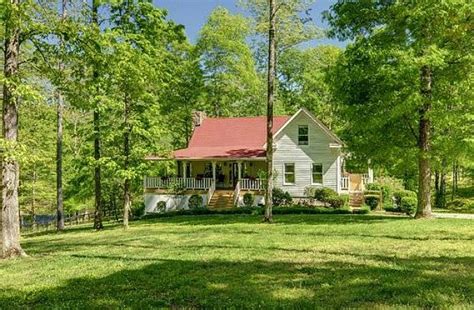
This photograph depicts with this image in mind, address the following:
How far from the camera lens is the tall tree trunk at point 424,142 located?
18.2 meters

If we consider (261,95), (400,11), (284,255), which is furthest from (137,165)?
A: (261,95)

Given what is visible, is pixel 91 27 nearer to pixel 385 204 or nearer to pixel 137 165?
pixel 137 165

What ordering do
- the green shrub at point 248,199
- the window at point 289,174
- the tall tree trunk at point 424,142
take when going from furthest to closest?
the window at point 289,174 → the green shrub at point 248,199 → the tall tree trunk at point 424,142

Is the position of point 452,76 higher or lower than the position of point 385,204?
higher

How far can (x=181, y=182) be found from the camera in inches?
1336

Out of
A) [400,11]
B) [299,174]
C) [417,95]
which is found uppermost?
[400,11]

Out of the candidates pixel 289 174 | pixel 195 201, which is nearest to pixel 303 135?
pixel 289 174

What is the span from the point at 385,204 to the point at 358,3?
17.9 metres

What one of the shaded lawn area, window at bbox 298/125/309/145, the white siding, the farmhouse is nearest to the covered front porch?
the farmhouse

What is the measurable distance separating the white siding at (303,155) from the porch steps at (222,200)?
3.65 m

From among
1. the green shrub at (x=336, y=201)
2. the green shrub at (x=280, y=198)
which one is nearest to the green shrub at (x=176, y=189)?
the green shrub at (x=280, y=198)

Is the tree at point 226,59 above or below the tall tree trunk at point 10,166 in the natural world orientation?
above

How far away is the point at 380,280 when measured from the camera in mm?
7770

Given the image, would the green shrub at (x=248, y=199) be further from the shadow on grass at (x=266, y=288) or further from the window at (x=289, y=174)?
the shadow on grass at (x=266, y=288)
